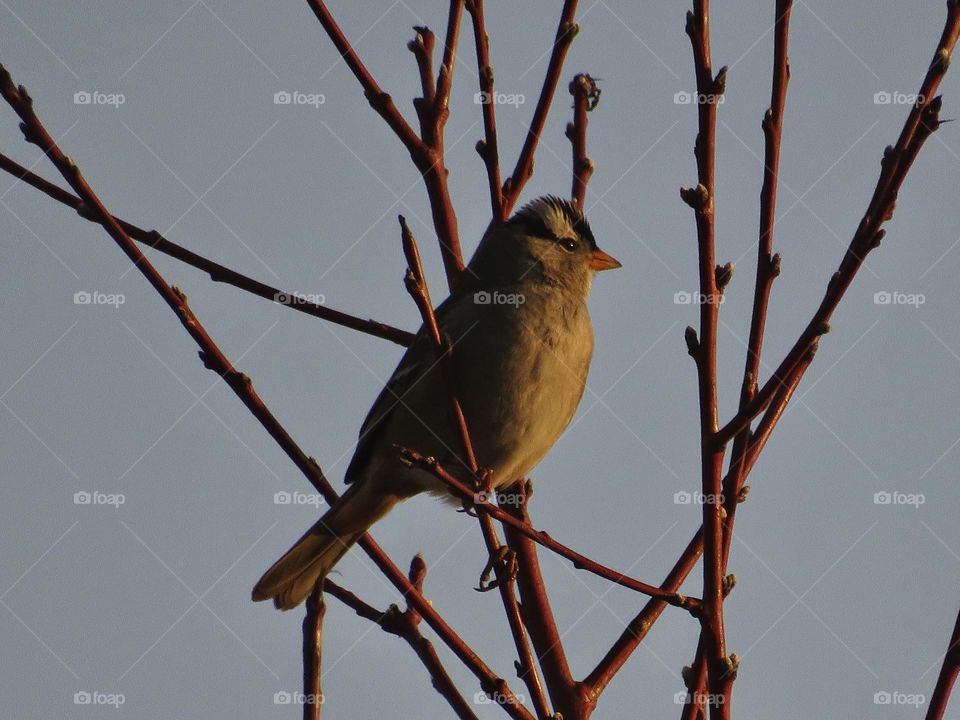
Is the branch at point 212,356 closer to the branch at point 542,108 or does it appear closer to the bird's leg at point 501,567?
the bird's leg at point 501,567

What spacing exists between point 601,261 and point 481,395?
49.5 inches

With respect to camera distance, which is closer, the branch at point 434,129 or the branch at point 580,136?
the branch at point 434,129

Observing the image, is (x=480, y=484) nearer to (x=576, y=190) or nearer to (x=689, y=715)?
(x=689, y=715)

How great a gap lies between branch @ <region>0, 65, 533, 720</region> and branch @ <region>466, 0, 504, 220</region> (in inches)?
47.2

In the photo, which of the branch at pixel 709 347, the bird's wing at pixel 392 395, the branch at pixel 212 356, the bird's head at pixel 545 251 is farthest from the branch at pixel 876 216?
the bird's head at pixel 545 251

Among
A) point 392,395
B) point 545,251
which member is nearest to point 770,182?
point 392,395

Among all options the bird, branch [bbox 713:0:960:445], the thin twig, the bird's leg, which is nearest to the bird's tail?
the bird

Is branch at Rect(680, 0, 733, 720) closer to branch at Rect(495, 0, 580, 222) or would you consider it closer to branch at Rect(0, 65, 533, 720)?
branch at Rect(0, 65, 533, 720)

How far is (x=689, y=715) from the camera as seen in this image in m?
2.78

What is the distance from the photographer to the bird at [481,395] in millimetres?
4301

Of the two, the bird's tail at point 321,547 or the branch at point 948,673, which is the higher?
the branch at point 948,673

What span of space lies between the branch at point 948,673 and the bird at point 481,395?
2.06 meters

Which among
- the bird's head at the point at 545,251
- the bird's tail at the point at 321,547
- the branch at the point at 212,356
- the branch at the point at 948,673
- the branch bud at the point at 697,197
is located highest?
the bird's head at the point at 545,251

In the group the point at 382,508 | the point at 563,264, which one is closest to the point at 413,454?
the point at 382,508
